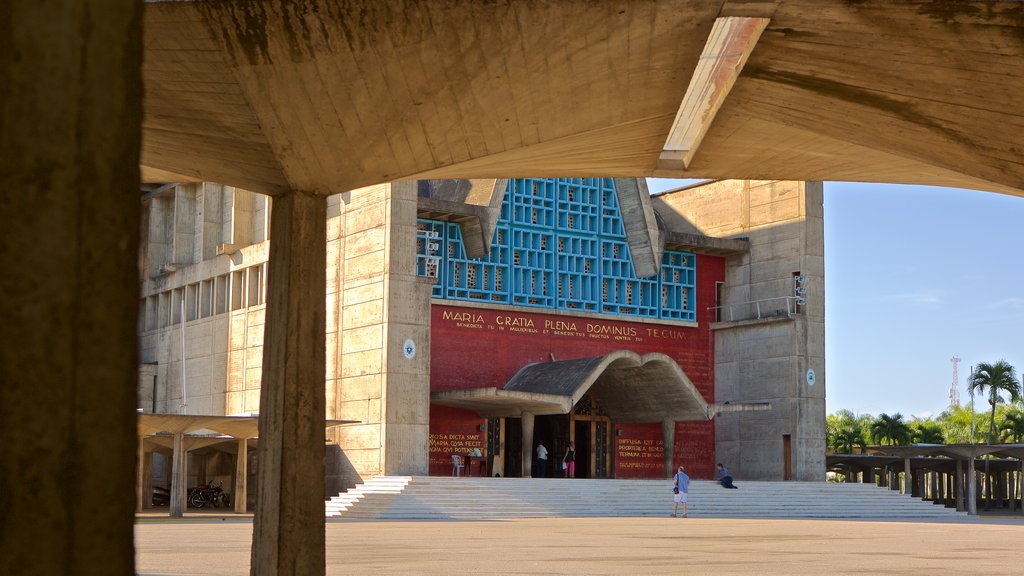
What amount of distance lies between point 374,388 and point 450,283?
5.15 meters

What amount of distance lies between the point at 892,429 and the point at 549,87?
67352 mm

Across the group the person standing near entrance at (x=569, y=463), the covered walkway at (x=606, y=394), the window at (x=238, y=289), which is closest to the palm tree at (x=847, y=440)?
the covered walkway at (x=606, y=394)

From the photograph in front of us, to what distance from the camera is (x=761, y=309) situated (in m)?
43.6

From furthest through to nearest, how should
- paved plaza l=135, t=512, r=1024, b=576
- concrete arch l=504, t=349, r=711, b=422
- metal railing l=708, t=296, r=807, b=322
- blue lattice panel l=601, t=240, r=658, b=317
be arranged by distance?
metal railing l=708, t=296, r=807, b=322
blue lattice panel l=601, t=240, r=658, b=317
concrete arch l=504, t=349, r=711, b=422
paved plaza l=135, t=512, r=1024, b=576

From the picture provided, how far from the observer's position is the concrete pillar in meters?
2.39

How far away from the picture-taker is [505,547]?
17.1 metres

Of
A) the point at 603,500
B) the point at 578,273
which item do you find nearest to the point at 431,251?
the point at 578,273

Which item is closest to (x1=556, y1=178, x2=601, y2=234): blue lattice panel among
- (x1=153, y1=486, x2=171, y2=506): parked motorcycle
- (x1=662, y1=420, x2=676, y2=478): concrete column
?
(x1=662, y1=420, x2=676, y2=478): concrete column

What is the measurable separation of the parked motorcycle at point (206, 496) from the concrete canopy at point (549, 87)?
2938 cm

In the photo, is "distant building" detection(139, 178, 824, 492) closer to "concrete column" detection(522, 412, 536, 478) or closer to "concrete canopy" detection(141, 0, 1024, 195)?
"concrete column" detection(522, 412, 536, 478)

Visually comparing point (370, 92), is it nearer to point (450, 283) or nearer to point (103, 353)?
point (103, 353)

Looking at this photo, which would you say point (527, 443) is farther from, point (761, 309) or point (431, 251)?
point (761, 309)

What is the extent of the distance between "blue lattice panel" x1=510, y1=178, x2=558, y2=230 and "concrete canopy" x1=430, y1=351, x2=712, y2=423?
484cm

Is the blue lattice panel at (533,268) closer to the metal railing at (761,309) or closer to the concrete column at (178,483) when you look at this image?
the metal railing at (761,309)
